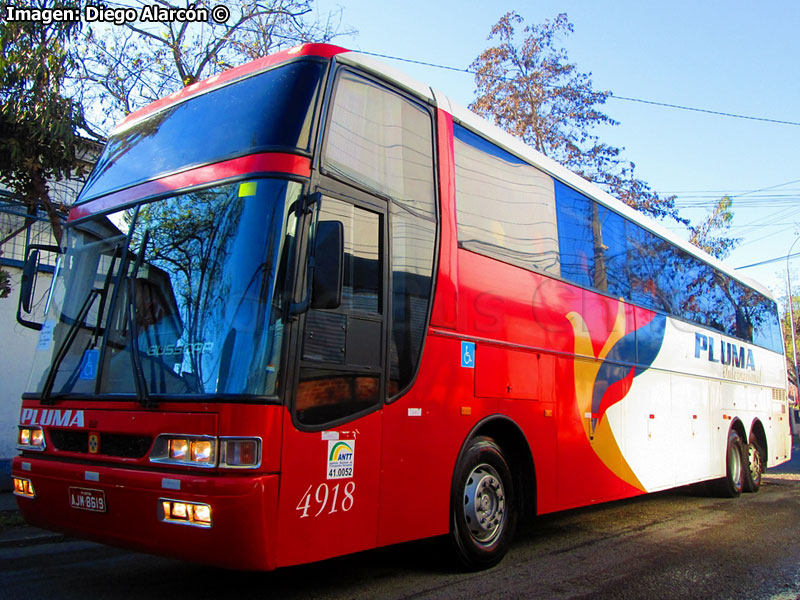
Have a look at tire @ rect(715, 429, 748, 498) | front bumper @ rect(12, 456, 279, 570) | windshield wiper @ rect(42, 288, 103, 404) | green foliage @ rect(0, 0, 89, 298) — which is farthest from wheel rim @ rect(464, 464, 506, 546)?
tire @ rect(715, 429, 748, 498)

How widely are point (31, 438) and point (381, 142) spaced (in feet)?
10.7

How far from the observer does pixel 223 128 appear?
16.0ft

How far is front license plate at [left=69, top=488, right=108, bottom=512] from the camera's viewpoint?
4441 millimetres

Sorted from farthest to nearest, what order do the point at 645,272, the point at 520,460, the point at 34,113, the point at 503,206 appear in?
the point at 645,272 < the point at 34,113 < the point at 503,206 < the point at 520,460

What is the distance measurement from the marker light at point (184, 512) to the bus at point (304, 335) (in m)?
0.02

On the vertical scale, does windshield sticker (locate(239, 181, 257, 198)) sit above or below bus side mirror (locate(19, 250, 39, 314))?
above

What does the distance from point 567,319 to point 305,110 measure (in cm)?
381

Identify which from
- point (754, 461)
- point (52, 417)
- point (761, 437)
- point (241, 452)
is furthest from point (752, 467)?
point (52, 417)

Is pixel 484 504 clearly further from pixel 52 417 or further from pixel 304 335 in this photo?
pixel 52 417

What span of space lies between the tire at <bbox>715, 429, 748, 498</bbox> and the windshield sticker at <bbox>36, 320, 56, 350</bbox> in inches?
384

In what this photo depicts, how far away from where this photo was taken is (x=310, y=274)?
4227mm

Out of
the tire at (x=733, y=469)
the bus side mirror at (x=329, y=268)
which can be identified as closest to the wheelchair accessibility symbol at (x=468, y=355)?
the bus side mirror at (x=329, y=268)

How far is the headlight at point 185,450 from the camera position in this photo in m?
4.01

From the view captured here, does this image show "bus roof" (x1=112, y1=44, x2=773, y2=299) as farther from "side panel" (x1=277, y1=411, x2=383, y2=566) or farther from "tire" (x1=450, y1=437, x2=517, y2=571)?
"tire" (x1=450, y1=437, x2=517, y2=571)
